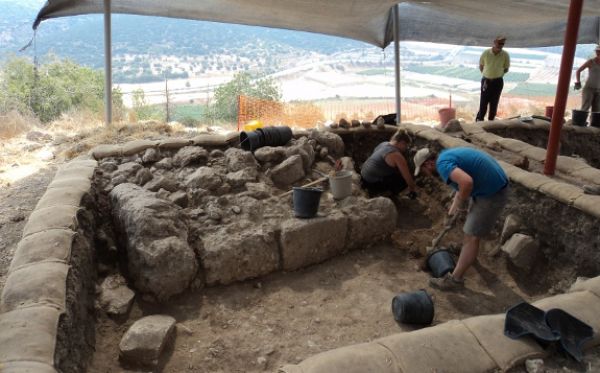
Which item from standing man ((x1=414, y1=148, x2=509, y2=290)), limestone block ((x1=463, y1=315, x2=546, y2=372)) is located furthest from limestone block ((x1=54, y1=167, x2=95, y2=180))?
limestone block ((x1=463, y1=315, x2=546, y2=372))

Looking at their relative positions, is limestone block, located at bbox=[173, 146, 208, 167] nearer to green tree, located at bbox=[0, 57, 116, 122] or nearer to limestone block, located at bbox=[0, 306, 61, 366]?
limestone block, located at bbox=[0, 306, 61, 366]

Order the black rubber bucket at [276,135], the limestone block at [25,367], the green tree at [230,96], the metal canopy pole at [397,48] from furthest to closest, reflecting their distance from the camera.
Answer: the green tree at [230,96], the metal canopy pole at [397,48], the black rubber bucket at [276,135], the limestone block at [25,367]

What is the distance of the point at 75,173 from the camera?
4.41 metres

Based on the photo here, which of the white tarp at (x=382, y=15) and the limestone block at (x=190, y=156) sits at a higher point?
the white tarp at (x=382, y=15)

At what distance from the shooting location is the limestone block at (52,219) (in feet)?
10.7

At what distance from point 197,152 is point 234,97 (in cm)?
1522

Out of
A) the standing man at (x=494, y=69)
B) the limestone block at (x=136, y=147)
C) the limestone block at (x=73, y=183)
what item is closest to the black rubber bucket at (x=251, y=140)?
the limestone block at (x=136, y=147)

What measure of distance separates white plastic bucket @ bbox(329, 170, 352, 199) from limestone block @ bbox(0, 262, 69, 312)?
102 inches

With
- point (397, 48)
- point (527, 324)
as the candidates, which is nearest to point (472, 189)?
point (527, 324)

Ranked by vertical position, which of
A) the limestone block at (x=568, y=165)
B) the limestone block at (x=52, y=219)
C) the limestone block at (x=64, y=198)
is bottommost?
the limestone block at (x=52, y=219)

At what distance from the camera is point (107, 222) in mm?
4141

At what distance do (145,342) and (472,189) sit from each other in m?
2.63

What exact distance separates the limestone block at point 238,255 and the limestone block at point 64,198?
1095 millimetres

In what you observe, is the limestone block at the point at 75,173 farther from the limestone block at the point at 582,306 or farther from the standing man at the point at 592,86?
the standing man at the point at 592,86
